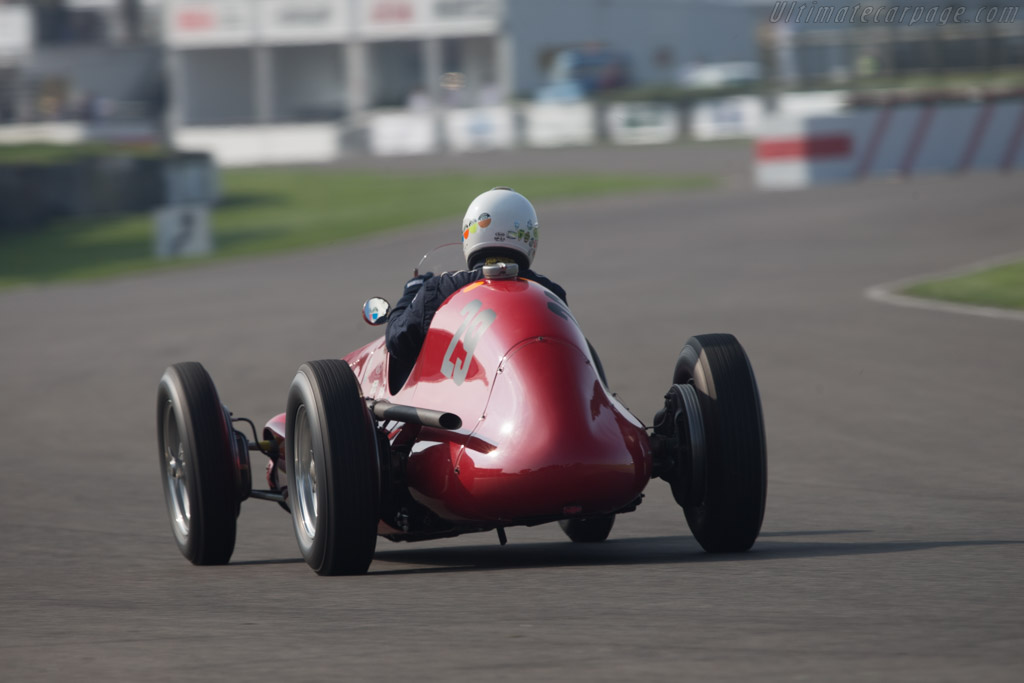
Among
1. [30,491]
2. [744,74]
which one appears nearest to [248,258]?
[30,491]

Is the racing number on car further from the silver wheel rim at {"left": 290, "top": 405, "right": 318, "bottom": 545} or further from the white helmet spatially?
the silver wheel rim at {"left": 290, "top": 405, "right": 318, "bottom": 545}

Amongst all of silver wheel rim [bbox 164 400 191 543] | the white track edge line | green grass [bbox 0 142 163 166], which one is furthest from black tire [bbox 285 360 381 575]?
green grass [bbox 0 142 163 166]

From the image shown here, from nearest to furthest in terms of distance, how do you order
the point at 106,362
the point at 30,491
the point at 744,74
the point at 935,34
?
1. the point at 30,491
2. the point at 106,362
3. the point at 935,34
4. the point at 744,74

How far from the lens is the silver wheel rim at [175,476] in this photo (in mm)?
7266

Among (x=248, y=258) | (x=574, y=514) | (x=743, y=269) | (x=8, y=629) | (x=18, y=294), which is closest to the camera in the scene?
(x=8, y=629)

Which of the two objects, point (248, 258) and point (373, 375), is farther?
point (248, 258)

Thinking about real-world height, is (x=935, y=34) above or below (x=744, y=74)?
above

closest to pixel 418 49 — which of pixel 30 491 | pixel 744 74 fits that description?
pixel 744 74

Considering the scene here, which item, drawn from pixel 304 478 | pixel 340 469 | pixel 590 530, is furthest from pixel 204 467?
pixel 590 530

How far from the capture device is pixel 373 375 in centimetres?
713

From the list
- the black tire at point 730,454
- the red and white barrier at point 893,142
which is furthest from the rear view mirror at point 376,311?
the red and white barrier at point 893,142

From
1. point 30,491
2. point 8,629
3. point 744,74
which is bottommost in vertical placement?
point 744,74

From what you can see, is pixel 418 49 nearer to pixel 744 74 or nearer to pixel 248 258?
pixel 744 74

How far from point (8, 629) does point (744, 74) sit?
63.5 m
